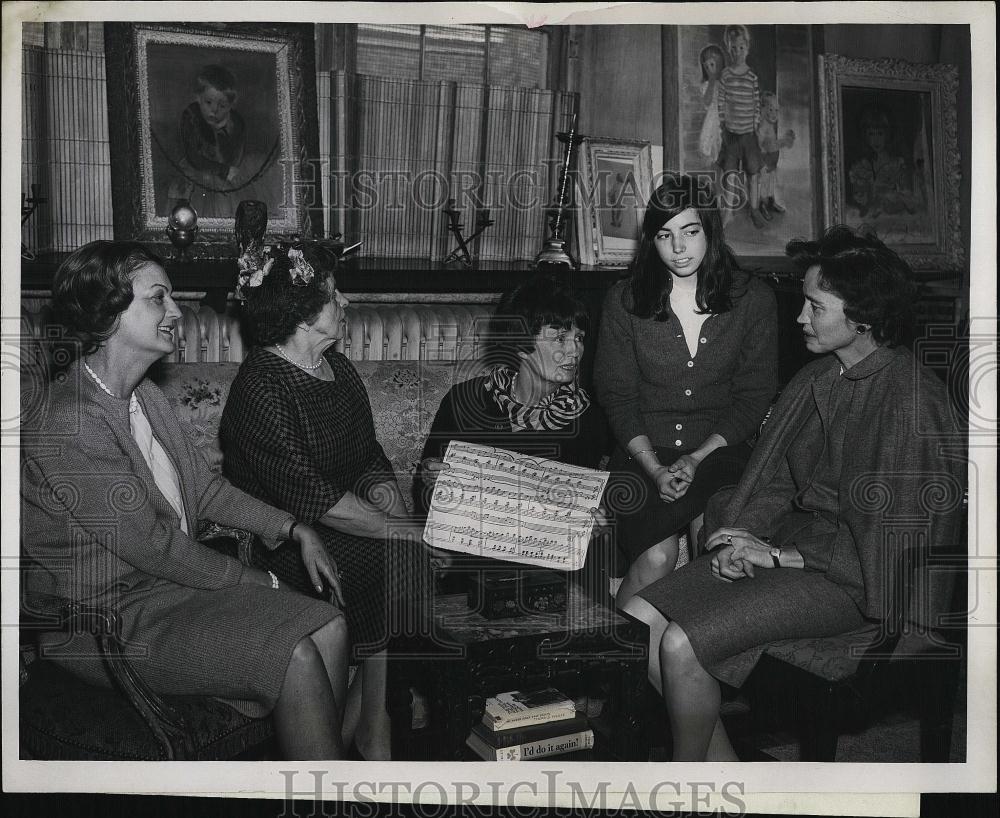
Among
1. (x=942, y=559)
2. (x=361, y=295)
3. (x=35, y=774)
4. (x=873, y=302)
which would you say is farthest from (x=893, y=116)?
(x=35, y=774)

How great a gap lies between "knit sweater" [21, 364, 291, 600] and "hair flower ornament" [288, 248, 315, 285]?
561 mm

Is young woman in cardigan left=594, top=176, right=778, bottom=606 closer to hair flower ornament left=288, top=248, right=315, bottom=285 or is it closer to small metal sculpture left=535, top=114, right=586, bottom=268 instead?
small metal sculpture left=535, top=114, right=586, bottom=268

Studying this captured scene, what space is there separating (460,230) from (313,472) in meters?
1.16

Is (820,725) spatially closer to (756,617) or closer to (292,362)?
(756,617)

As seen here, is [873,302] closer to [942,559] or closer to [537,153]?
[942,559]

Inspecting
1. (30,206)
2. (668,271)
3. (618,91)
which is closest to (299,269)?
(30,206)

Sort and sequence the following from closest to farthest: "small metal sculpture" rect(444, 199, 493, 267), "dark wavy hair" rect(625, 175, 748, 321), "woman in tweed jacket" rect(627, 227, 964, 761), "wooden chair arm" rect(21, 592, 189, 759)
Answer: "wooden chair arm" rect(21, 592, 189, 759) < "woman in tweed jacket" rect(627, 227, 964, 761) < "dark wavy hair" rect(625, 175, 748, 321) < "small metal sculpture" rect(444, 199, 493, 267)

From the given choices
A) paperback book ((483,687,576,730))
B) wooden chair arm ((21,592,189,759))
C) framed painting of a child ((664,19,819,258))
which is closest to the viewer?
wooden chair arm ((21,592,189,759))

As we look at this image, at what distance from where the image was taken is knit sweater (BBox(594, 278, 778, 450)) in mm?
2943

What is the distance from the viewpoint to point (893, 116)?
135 inches

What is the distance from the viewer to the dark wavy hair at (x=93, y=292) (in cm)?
230

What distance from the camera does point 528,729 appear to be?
257cm

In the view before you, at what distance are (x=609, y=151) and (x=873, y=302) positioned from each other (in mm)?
1371

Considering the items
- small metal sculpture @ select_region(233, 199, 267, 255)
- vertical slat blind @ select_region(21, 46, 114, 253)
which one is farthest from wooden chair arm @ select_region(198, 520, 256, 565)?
vertical slat blind @ select_region(21, 46, 114, 253)
